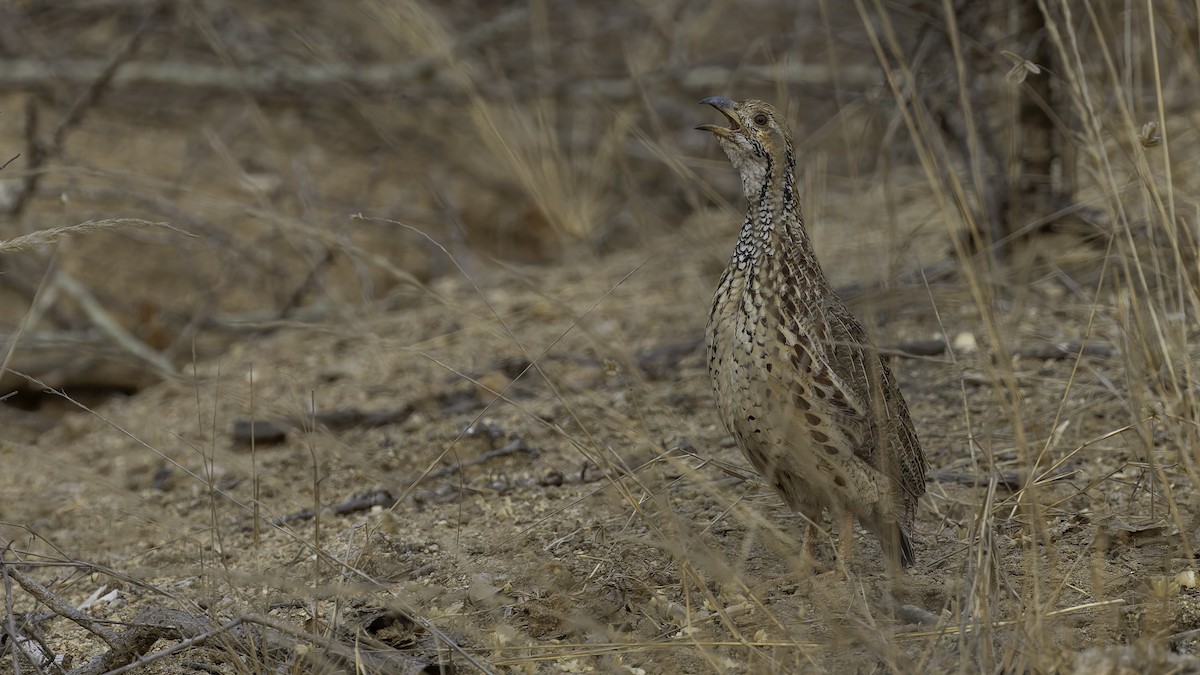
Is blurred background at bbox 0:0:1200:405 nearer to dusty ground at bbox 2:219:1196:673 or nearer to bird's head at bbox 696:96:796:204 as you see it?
dusty ground at bbox 2:219:1196:673

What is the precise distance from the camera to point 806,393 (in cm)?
333

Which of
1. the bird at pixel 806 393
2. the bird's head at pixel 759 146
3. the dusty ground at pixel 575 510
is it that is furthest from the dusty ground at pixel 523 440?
the bird's head at pixel 759 146

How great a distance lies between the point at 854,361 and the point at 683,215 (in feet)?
14.4

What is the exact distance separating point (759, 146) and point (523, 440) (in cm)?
154

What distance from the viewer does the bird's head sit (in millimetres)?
3648

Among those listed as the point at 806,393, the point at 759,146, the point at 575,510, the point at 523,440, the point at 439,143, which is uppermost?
the point at 759,146

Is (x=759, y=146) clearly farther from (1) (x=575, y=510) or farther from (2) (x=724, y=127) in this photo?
(1) (x=575, y=510)

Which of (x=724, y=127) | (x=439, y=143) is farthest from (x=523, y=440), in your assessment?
(x=439, y=143)

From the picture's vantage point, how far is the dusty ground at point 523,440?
3035mm

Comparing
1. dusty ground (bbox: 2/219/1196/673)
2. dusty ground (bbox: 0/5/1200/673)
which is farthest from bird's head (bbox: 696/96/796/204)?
dusty ground (bbox: 0/5/1200/673)

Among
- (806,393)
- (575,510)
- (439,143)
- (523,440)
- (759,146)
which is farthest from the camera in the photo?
(439,143)

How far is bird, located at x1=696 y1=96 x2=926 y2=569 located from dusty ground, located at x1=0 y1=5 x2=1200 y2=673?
0.16 meters

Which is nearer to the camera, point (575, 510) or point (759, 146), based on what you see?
point (759, 146)

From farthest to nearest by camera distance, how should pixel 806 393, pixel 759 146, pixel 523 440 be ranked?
1. pixel 523 440
2. pixel 759 146
3. pixel 806 393
